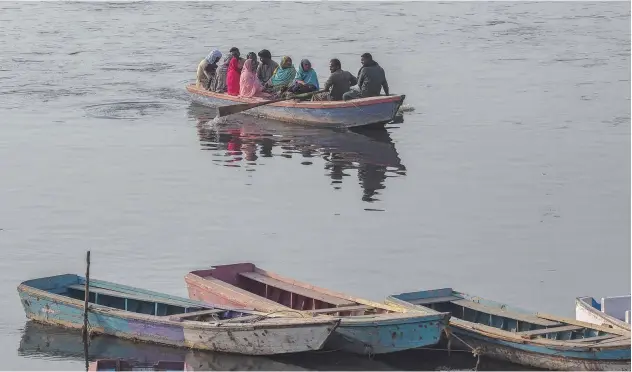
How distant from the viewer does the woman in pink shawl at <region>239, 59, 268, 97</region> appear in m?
29.3

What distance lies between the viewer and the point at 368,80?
91.2ft

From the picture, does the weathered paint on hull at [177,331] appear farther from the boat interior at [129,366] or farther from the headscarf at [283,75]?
the headscarf at [283,75]

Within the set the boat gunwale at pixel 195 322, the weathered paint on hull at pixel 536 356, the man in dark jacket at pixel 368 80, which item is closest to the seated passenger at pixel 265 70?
the man in dark jacket at pixel 368 80

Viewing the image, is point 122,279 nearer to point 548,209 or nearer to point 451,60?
point 548,209

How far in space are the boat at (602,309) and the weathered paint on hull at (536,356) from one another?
87cm

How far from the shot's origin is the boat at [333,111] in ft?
91.6

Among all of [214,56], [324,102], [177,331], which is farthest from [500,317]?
[214,56]

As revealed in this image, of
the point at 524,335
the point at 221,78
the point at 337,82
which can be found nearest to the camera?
the point at 524,335

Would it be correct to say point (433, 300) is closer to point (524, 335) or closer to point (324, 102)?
point (524, 335)

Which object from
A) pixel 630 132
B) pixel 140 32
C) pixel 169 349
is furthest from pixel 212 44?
pixel 169 349

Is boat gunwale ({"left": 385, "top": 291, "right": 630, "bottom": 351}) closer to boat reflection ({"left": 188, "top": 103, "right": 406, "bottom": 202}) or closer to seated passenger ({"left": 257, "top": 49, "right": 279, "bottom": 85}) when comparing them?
boat reflection ({"left": 188, "top": 103, "right": 406, "bottom": 202})

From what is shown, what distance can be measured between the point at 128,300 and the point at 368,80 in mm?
11938

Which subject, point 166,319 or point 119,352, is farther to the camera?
point 119,352

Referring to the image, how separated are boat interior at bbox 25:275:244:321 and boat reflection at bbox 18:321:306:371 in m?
0.45
